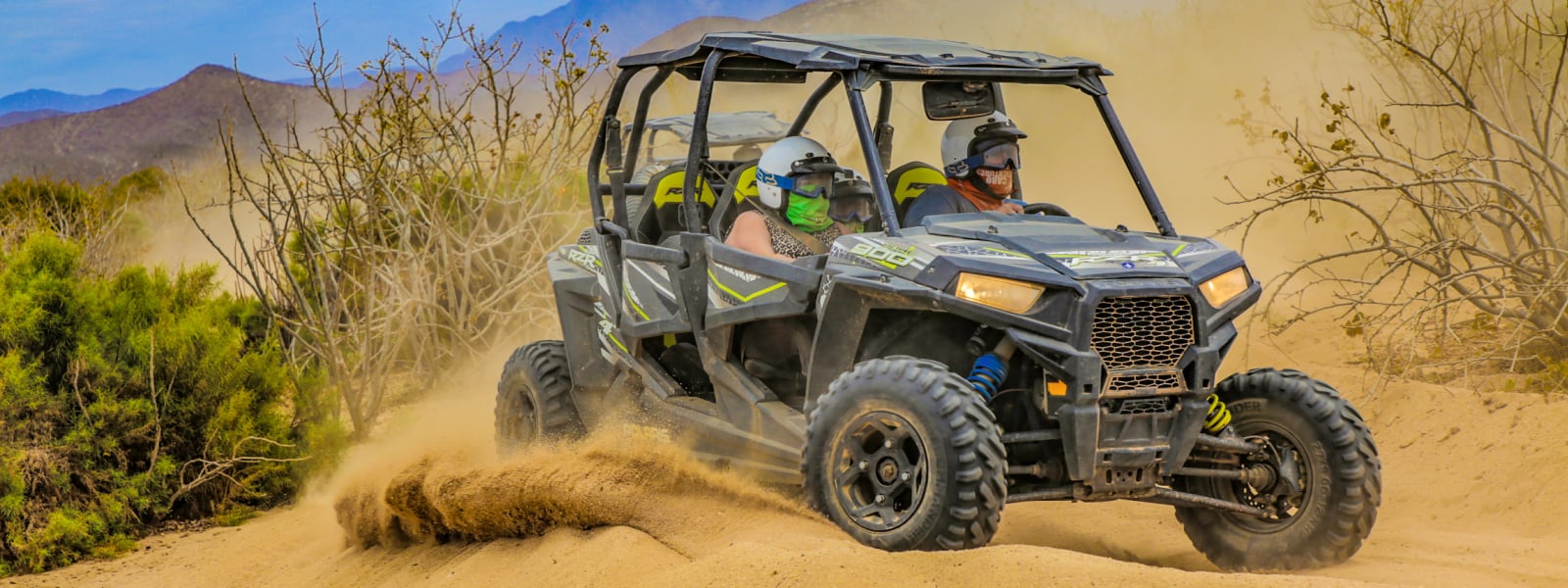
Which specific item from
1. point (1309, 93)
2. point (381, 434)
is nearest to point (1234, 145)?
point (1309, 93)

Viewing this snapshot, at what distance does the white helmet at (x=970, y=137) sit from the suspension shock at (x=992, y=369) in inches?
66.7

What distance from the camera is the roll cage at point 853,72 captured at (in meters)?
6.48

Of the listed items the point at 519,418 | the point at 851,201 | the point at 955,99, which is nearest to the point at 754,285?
the point at 851,201

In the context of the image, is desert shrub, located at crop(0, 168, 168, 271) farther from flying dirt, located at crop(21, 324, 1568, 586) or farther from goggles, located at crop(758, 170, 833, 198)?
goggles, located at crop(758, 170, 833, 198)

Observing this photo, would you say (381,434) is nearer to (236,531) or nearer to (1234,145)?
(236,531)

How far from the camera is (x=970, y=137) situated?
7.53 metres

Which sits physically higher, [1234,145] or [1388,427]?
[1234,145]

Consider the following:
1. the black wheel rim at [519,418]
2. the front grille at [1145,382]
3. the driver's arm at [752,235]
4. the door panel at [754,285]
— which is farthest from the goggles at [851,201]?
the black wheel rim at [519,418]

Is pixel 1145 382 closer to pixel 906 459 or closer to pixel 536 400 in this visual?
pixel 906 459

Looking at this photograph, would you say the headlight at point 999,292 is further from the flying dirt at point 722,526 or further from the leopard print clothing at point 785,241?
the leopard print clothing at point 785,241

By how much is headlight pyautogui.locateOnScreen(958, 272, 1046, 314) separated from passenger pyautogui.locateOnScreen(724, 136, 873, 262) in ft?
5.20

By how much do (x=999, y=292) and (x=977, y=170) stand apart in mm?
1772

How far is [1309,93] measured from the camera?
59.8 ft

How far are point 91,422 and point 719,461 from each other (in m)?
5.10
